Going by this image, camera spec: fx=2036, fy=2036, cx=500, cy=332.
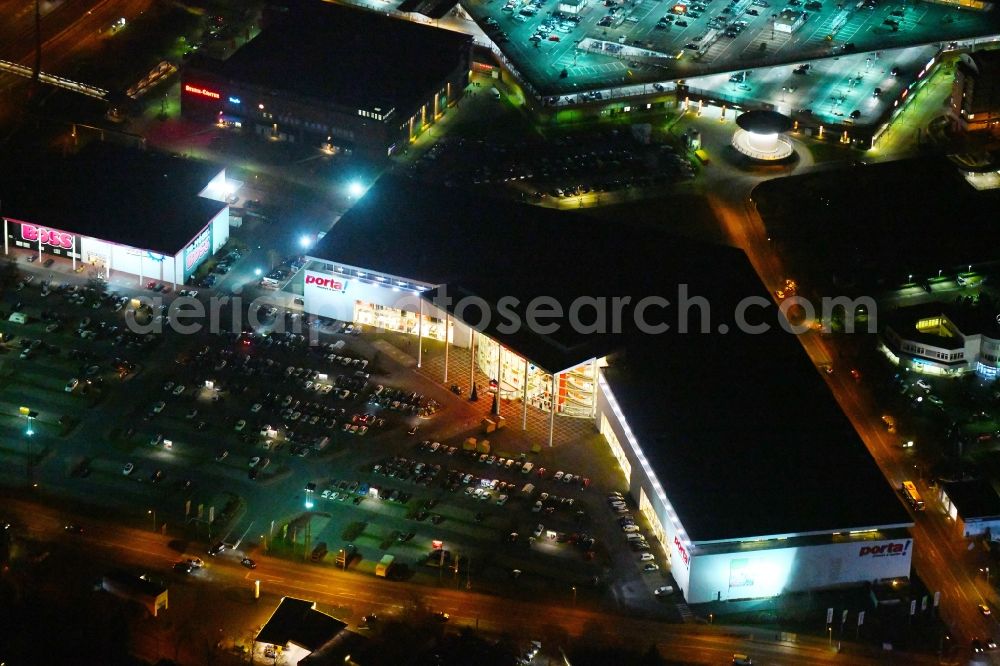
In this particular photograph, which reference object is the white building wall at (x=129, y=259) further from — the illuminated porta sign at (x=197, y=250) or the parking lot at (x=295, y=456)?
the parking lot at (x=295, y=456)

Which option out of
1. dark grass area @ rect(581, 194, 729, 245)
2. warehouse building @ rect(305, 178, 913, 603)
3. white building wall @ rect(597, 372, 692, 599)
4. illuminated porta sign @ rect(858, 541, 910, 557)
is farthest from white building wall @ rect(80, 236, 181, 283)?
illuminated porta sign @ rect(858, 541, 910, 557)

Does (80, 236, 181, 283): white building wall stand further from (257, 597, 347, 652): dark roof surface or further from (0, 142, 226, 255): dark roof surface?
(257, 597, 347, 652): dark roof surface

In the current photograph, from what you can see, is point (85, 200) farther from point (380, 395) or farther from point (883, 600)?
point (883, 600)

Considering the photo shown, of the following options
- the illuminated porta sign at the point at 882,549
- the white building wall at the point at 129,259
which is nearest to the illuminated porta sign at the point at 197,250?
the white building wall at the point at 129,259

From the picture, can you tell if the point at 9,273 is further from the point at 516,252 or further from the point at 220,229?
the point at 516,252

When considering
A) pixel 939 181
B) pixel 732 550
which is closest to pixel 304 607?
pixel 732 550

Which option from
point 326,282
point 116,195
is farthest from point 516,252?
point 116,195
